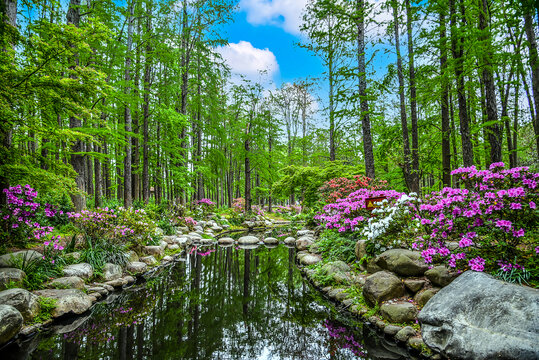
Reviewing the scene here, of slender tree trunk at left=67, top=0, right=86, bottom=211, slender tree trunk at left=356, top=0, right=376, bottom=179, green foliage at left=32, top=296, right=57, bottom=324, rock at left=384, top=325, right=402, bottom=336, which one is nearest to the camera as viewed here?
rock at left=384, top=325, right=402, bottom=336

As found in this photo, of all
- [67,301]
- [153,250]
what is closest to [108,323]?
[67,301]

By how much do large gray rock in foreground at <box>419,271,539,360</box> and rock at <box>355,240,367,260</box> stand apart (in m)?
2.48

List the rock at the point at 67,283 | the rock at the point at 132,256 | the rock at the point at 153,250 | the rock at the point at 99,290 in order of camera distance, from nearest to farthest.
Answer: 1. the rock at the point at 67,283
2. the rock at the point at 99,290
3. the rock at the point at 132,256
4. the rock at the point at 153,250

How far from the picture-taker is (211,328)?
13.8 ft

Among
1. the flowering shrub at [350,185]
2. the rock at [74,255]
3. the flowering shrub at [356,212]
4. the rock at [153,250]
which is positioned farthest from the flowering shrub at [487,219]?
the rock at [153,250]

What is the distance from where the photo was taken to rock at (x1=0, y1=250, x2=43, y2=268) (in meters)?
4.62

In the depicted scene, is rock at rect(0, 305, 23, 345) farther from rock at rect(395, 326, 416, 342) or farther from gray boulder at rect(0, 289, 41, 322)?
rock at rect(395, 326, 416, 342)

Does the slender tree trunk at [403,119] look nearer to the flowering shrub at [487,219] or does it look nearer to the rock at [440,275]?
the flowering shrub at [487,219]

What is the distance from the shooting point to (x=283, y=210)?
24172mm

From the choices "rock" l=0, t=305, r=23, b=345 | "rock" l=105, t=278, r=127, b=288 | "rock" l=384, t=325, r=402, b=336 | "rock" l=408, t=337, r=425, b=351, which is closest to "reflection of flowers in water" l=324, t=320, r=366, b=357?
"rock" l=384, t=325, r=402, b=336

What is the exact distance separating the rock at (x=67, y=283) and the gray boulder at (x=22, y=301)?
822 millimetres

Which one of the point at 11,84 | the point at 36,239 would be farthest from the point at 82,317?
the point at 11,84

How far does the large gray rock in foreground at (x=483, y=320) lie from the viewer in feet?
8.50

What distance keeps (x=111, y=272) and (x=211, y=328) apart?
11.0 ft
